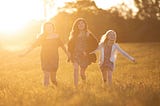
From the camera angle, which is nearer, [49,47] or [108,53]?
[49,47]

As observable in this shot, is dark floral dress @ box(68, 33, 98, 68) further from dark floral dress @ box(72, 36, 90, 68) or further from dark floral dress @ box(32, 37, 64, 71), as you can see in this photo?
dark floral dress @ box(32, 37, 64, 71)

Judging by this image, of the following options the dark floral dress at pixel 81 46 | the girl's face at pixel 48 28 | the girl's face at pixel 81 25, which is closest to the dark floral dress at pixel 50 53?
the girl's face at pixel 48 28

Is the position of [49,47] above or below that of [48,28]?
below

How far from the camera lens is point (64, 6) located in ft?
247

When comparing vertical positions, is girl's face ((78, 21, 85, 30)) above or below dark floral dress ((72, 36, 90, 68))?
above

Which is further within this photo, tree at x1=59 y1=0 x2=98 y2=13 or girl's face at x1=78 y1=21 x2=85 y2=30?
tree at x1=59 y1=0 x2=98 y2=13

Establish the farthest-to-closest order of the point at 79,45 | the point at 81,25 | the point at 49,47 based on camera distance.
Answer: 1. the point at 79,45
2. the point at 49,47
3. the point at 81,25

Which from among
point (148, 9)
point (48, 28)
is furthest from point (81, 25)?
point (148, 9)

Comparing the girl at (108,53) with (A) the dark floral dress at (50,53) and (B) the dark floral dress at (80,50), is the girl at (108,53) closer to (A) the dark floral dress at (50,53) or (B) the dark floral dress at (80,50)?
(B) the dark floral dress at (80,50)

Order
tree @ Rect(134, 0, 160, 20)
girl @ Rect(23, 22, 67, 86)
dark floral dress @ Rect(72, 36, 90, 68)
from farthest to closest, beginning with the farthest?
tree @ Rect(134, 0, 160, 20), dark floral dress @ Rect(72, 36, 90, 68), girl @ Rect(23, 22, 67, 86)

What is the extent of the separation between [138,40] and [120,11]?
253 inches

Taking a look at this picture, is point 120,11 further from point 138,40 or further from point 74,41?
point 74,41

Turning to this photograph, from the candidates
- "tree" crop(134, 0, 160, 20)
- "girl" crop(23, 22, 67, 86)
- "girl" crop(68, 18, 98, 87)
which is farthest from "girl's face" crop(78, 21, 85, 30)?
"tree" crop(134, 0, 160, 20)

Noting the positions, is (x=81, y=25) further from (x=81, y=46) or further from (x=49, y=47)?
(x=49, y=47)
